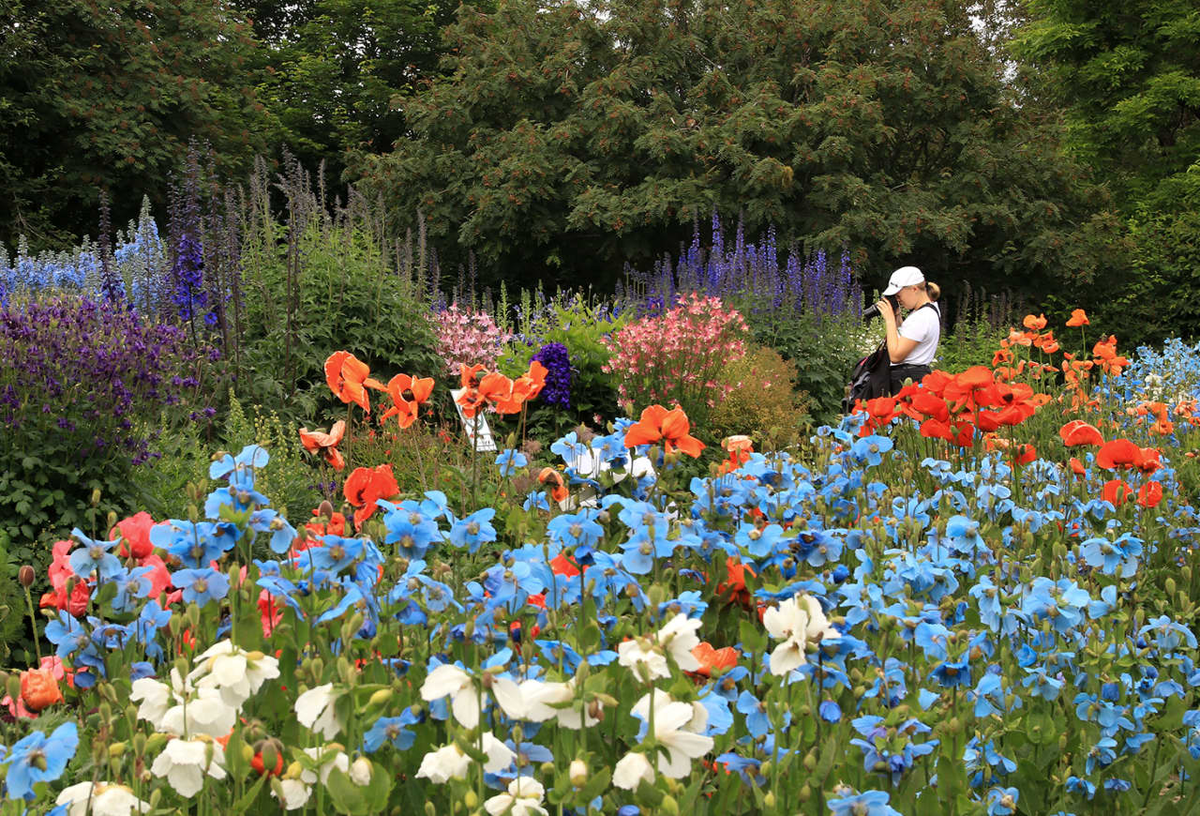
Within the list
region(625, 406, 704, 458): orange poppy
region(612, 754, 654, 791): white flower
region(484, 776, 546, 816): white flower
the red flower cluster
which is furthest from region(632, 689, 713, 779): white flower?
the red flower cluster

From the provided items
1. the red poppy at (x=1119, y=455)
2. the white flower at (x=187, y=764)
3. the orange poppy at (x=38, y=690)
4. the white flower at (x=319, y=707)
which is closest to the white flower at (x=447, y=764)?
the white flower at (x=319, y=707)

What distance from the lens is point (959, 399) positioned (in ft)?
10.8

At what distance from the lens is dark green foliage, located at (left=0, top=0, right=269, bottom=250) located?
15227mm

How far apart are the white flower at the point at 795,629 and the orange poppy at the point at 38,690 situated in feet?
3.38

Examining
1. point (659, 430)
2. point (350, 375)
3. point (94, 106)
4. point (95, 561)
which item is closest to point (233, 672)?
point (95, 561)

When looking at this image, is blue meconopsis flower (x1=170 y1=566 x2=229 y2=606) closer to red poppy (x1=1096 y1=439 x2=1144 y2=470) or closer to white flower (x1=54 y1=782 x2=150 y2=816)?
white flower (x1=54 y1=782 x2=150 y2=816)

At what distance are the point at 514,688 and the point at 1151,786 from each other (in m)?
1.25

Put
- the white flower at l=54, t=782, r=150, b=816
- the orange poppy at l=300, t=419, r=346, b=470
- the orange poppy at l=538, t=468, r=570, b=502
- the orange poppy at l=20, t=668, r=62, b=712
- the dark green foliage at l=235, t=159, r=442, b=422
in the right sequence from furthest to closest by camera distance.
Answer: the dark green foliage at l=235, t=159, r=442, b=422 → the orange poppy at l=300, t=419, r=346, b=470 → the orange poppy at l=538, t=468, r=570, b=502 → the orange poppy at l=20, t=668, r=62, b=712 → the white flower at l=54, t=782, r=150, b=816

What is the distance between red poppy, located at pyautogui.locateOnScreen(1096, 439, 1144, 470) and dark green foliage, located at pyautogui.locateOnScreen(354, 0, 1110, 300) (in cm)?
986

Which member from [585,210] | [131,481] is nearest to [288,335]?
[131,481]

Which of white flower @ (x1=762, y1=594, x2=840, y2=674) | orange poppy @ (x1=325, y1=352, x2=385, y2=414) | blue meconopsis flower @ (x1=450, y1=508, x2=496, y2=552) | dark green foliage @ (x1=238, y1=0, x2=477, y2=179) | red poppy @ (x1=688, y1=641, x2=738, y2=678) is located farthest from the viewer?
dark green foliage @ (x1=238, y1=0, x2=477, y2=179)

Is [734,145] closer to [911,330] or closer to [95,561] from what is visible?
[911,330]

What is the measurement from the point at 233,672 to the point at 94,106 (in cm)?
1679

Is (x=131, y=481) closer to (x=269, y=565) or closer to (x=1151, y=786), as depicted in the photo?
(x=269, y=565)
